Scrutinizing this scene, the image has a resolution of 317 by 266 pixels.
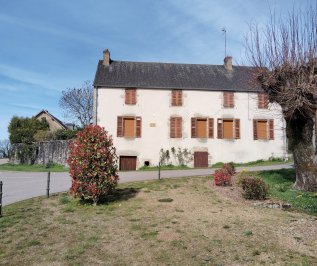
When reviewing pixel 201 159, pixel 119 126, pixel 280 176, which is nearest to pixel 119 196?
pixel 280 176

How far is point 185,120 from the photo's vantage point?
2336 centimetres

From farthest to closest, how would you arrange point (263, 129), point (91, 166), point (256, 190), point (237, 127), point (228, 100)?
1. point (263, 129)
2. point (228, 100)
3. point (237, 127)
4. point (256, 190)
5. point (91, 166)

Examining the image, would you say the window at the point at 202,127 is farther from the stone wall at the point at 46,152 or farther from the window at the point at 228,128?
the stone wall at the point at 46,152

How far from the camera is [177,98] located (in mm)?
23562

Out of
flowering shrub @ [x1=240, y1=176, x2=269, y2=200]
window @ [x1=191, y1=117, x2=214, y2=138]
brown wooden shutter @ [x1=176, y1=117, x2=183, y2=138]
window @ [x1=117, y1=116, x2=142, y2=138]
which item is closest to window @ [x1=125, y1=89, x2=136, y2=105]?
window @ [x1=117, y1=116, x2=142, y2=138]

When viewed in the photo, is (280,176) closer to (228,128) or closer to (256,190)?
(256,190)

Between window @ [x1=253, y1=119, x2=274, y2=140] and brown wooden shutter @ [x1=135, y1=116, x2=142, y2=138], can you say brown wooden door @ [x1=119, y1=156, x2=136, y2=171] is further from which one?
window @ [x1=253, y1=119, x2=274, y2=140]

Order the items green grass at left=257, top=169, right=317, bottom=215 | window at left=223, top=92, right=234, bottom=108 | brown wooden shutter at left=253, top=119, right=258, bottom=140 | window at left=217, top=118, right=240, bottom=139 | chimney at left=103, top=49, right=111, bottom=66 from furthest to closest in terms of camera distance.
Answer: chimney at left=103, top=49, right=111, bottom=66 < window at left=223, top=92, right=234, bottom=108 < brown wooden shutter at left=253, top=119, right=258, bottom=140 < window at left=217, top=118, right=240, bottom=139 < green grass at left=257, top=169, right=317, bottom=215

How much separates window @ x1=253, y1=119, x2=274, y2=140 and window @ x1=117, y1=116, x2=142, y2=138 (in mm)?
9044

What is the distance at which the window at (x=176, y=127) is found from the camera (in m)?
23.1

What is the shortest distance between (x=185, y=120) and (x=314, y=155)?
1349 cm

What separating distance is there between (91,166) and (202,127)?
15712 millimetres

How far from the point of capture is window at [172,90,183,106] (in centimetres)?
2350

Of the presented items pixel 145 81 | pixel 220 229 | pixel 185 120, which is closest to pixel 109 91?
pixel 145 81
